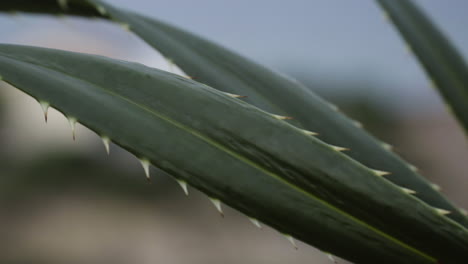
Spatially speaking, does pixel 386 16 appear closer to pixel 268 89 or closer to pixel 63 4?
pixel 268 89

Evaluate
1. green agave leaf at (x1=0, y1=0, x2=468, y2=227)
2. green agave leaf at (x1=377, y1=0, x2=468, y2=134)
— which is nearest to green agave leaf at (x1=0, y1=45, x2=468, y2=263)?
green agave leaf at (x1=0, y1=0, x2=468, y2=227)

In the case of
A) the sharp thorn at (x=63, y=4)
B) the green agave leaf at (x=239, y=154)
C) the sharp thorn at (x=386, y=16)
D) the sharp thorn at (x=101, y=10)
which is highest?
the sharp thorn at (x=386, y=16)

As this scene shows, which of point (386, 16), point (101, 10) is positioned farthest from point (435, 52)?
point (101, 10)

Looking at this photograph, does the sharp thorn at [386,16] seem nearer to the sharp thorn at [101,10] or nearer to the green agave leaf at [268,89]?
the green agave leaf at [268,89]

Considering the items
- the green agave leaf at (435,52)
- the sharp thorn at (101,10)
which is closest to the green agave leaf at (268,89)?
the sharp thorn at (101,10)

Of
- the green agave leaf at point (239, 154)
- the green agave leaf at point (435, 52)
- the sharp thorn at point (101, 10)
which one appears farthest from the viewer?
the green agave leaf at point (435, 52)

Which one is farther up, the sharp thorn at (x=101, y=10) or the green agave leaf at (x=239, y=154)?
the sharp thorn at (x=101, y=10)
